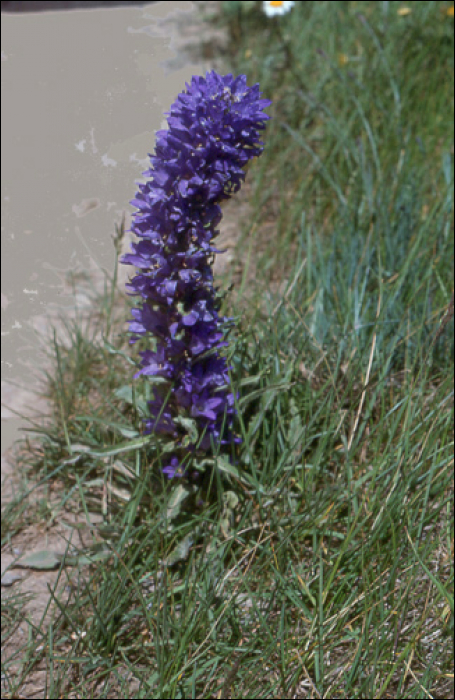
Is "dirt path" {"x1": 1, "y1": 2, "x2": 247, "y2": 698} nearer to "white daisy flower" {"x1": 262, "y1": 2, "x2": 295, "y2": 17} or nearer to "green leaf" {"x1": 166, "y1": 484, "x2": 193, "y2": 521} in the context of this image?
"green leaf" {"x1": 166, "y1": 484, "x2": 193, "y2": 521}

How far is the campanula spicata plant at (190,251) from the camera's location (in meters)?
1.56

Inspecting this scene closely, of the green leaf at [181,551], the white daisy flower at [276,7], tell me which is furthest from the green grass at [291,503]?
the white daisy flower at [276,7]

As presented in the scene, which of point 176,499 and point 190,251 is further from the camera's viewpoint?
point 176,499

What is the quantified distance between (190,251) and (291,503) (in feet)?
2.27

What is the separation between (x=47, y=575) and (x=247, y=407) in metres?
0.67

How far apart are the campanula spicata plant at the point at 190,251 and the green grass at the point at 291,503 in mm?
101

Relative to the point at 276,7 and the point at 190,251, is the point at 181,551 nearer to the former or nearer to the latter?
the point at 190,251

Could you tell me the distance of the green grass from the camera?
5.45 feet

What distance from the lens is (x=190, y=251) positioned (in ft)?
5.33

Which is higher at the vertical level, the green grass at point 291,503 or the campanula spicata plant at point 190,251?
the campanula spicata plant at point 190,251

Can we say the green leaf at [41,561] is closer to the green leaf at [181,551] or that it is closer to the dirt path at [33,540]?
the dirt path at [33,540]

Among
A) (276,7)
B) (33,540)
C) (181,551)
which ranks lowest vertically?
(181,551)

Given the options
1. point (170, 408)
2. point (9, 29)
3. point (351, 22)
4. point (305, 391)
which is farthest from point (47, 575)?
point (9, 29)

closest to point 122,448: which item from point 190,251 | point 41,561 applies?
point 41,561
